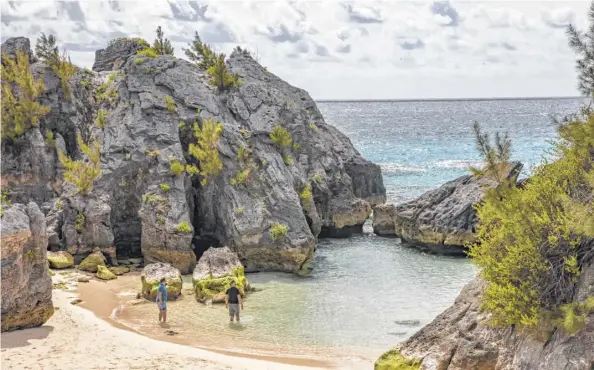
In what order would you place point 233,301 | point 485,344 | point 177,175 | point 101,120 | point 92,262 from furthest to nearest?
point 101,120, point 177,175, point 92,262, point 233,301, point 485,344

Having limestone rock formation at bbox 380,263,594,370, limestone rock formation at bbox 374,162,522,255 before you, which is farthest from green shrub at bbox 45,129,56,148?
A: limestone rock formation at bbox 380,263,594,370

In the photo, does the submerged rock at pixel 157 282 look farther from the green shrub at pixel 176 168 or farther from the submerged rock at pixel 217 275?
the green shrub at pixel 176 168

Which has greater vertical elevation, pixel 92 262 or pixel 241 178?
pixel 241 178

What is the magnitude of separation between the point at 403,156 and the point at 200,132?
5387 cm

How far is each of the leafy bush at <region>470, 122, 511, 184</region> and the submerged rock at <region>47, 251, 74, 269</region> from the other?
65.5 feet

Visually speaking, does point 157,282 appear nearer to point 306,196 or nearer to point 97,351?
point 97,351

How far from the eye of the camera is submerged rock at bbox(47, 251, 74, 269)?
26.3 meters

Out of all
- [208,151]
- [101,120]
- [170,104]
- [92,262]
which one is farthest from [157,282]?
[101,120]

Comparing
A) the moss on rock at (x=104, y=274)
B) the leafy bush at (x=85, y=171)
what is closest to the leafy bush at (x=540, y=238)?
the moss on rock at (x=104, y=274)

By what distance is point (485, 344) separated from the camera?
1298 centimetres

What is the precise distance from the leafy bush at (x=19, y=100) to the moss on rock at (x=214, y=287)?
15.1 meters

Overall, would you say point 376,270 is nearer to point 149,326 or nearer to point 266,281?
point 266,281

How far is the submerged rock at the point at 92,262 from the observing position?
26.7 meters

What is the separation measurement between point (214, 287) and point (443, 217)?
49.3ft
